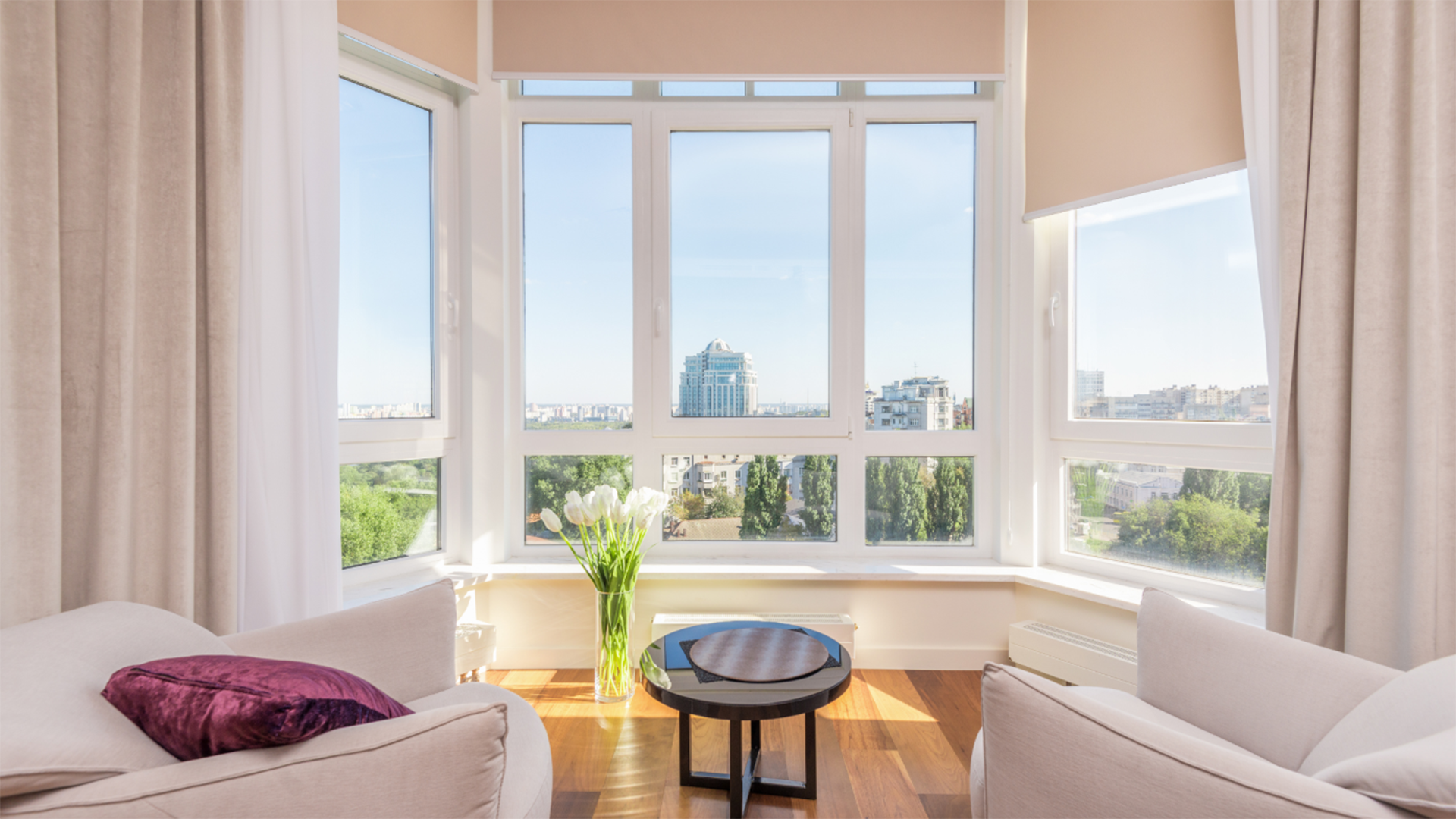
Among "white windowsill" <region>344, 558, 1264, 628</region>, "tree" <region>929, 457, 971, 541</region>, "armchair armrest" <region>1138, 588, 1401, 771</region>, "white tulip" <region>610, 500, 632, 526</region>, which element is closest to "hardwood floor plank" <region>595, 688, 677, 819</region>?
"white windowsill" <region>344, 558, 1264, 628</region>

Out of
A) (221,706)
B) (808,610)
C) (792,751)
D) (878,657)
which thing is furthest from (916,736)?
(221,706)

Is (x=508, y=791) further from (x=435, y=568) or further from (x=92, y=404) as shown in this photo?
(x=435, y=568)

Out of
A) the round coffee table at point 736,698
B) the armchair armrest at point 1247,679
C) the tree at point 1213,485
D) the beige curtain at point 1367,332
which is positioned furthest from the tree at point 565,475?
the beige curtain at point 1367,332

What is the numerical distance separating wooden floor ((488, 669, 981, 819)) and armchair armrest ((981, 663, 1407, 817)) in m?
0.89

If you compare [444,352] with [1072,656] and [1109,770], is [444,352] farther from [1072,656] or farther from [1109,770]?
[1072,656]

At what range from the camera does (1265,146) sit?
72.7 inches

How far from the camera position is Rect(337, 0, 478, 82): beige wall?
7.43ft

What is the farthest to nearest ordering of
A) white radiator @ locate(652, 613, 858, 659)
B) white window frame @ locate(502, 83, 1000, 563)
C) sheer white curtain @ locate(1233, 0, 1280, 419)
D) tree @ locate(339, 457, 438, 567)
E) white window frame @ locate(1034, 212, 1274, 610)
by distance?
white window frame @ locate(502, 83, 1000, 563), white radiator @ locate(652, 613, 858, 659), tree @ locate(339, 457, 438, 567), white window frame @ locate(1034, 212, 1274, 610), sheer white curtain @ locate(1233, 0, 1280, 419)

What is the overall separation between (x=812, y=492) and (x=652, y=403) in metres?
0.80

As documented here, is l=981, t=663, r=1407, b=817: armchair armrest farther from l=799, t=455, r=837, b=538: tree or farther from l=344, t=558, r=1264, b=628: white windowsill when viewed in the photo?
l=799, t=455, r=837, b=538: tree

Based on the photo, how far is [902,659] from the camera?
265cm

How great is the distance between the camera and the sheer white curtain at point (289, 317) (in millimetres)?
1729

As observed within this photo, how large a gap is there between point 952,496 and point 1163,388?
2.90ft

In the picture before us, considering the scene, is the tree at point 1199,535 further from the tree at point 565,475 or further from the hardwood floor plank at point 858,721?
the tree at point 565,475
